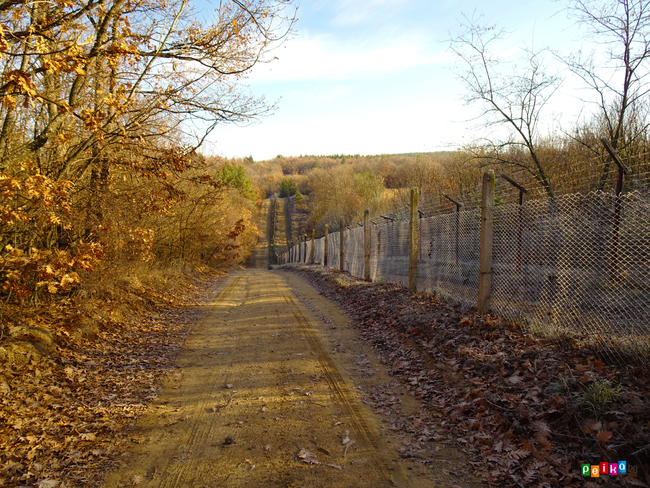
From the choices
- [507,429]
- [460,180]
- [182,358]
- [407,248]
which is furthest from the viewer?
[460,180]

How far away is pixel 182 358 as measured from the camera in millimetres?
6387

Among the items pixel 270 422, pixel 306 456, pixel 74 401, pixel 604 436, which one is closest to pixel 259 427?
pixel 270 422

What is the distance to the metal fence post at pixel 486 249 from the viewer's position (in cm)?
A: 661

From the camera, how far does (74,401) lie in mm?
4605

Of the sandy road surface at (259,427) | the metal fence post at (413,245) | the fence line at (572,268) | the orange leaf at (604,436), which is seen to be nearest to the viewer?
the orange leaf at (604,436)

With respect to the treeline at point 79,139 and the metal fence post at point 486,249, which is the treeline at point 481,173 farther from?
the treeline at point 79,139

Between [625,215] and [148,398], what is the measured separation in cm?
611

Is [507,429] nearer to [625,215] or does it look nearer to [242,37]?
[625,215]

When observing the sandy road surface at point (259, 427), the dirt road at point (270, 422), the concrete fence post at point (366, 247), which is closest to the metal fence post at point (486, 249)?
the dirt road at point (270, 422)

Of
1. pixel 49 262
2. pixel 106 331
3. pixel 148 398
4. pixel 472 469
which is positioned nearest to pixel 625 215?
pixel 472 469

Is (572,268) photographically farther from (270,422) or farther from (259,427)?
(259,427)

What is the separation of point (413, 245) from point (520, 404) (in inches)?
251

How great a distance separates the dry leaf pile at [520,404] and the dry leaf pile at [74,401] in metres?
2.82

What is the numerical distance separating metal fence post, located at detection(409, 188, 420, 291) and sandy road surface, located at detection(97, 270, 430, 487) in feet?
12.6
